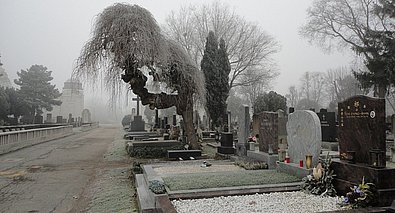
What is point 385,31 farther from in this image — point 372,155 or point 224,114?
point 372,155

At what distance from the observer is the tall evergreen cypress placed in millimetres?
25109

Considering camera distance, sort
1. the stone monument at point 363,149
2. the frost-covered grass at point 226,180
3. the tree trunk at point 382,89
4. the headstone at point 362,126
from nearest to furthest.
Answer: the stone monument at point 363,149, the headstone at point 362,126, the frost-covered grass at point 226,180, the tree trunk at point 382,89

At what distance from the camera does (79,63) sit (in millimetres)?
11438

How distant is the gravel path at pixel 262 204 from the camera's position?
17.5 ft

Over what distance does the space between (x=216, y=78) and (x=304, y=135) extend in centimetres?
1775

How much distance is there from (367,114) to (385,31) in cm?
2089

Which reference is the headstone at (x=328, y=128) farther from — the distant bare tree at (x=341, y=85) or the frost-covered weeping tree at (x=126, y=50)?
the distant bare tree at (x=341, y=85)

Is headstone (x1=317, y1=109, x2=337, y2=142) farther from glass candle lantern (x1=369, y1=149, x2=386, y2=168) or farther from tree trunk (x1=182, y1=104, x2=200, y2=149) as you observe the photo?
glass candle lantern (x1=369, y1=149, x2=386, y2=168)

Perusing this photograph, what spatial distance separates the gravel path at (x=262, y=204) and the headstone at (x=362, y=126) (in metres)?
1.08

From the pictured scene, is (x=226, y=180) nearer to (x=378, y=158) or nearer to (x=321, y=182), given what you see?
(x=321, y=182)

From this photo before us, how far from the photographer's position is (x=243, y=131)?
12.4 m

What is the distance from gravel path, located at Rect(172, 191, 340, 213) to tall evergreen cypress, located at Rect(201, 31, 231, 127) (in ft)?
60.3

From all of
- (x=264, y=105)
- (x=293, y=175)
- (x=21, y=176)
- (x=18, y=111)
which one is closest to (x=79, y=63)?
(x=21, y=176)

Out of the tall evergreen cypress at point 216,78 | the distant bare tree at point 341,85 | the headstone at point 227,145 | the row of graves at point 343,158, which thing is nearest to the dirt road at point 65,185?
the row of graves at point 343,158
